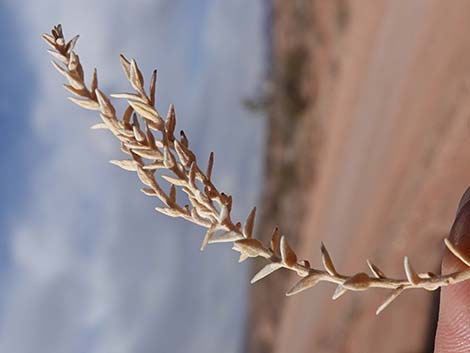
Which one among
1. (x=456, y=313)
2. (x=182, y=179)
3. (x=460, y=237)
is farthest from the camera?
(x=456, y=313)

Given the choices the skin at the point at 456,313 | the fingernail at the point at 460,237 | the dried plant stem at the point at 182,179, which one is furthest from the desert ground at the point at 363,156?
the dried plant stem at the point at 182,179

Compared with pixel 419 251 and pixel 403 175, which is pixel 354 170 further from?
pixel 419 251

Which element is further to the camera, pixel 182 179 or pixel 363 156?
pixel 363 156

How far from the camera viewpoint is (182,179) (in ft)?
2.50

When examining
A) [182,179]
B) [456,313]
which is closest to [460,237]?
[456,313]

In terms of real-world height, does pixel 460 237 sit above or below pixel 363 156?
above

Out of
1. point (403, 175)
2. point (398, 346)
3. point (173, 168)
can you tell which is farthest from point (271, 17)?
point (173, 168)

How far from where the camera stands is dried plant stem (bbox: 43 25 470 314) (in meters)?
0.74

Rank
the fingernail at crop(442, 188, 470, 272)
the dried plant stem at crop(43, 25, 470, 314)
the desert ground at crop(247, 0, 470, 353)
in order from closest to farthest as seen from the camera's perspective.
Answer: the dried plant stem at crop(43, 25, 470, 314) < the fingernail at crop(442, 188, 470, 272) < the desert ground at crop(247, 0, 470, 353)

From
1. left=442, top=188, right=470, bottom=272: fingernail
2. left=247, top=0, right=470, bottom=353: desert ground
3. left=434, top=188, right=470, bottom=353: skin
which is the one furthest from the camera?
left=247, top=0, right=470, bottom=353: desert ground

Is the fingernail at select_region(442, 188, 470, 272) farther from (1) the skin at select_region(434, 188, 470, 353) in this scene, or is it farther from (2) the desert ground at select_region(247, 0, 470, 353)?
(2) the desert ground at select_region(247, 0, 470, 353)

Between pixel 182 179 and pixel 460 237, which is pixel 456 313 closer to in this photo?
pixel 460 237

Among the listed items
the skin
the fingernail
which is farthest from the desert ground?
the fingernail

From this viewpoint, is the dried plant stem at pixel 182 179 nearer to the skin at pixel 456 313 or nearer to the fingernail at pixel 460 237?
the fingernail at pixel 460 237
